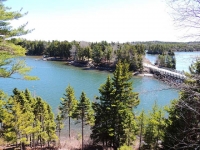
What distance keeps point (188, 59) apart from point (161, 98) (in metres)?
40.4

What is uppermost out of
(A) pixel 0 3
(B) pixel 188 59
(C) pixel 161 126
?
(A) pixel 0 3

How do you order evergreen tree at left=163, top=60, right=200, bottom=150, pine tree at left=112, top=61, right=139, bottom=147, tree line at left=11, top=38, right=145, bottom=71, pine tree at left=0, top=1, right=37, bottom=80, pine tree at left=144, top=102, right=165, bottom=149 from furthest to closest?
tree line at left=11, top=38, right=145, bottom=71
pine tree at left=144, top=102, right=165, bottom=149
pine tree at left=112, top=61, right=139, bottom=147
pine tree at left=0, top=1, right=37, bottom=80
evergreen tree at left=163, top=60, right=200, bottom=150

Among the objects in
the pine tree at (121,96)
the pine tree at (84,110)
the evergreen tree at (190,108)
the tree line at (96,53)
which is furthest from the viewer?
the tree line at (96,53)

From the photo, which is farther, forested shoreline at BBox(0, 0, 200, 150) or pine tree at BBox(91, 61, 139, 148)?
pine tree at BBox(91, 61, 139, 148)

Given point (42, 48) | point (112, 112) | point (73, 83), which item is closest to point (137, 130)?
point (112, 112)

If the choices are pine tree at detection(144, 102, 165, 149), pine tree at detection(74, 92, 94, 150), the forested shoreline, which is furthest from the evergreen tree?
pine tree at detection(74, 92, 94, 150)

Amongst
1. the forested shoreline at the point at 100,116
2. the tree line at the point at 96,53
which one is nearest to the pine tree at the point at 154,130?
the forested shoreline at the point at 100,116

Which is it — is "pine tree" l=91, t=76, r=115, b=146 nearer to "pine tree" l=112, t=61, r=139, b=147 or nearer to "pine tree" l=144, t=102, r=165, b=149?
"pine tree" l=112, t=61, r=139, b=147

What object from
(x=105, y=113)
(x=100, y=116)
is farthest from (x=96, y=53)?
(x=105, y=113)

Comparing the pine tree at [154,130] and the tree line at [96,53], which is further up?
the tree line at [96,53]

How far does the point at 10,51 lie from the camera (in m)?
7.60

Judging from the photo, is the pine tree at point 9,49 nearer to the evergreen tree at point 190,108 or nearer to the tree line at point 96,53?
the evergreen tree at point 190,108

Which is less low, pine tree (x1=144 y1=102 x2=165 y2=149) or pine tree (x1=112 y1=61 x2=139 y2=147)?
pine tree (x1=112 y1=61 x2=139 y2=147)

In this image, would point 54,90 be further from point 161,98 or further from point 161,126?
point 161,126
